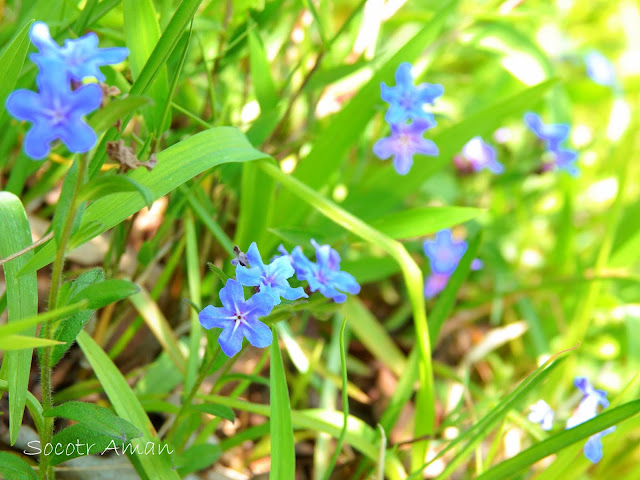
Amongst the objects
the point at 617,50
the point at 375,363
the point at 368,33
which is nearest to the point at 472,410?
the point at 375,363

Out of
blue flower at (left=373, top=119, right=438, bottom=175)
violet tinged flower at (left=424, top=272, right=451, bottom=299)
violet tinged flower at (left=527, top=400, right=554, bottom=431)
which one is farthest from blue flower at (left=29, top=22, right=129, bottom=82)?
violet tinged flower at (left=424, top=272, right=451, bottom=299)

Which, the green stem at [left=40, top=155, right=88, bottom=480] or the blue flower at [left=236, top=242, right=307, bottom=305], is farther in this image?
the blue flower at [left=236, top=242, right=307, bottom=305]

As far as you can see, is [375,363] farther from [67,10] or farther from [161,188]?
[67,10]

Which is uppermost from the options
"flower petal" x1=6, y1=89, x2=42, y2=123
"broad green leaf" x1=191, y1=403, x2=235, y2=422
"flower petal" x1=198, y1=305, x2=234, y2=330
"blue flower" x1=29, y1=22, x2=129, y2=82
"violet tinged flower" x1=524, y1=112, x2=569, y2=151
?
"blue flower" x1=29, y1=22, x2=129, y2=82

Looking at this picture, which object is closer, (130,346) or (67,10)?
(67,10)

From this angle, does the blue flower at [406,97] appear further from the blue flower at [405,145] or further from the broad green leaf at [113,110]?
the broad green leaf at [113,110]

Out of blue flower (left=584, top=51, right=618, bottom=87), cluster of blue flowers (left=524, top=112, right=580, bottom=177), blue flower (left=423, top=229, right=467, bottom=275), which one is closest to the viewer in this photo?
blue flower (left=423, top=229, right=467, bottom=275)

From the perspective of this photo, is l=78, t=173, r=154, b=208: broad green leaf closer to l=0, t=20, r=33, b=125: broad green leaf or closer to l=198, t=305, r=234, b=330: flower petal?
l=198, t=305, r=234, b=330: flower petal

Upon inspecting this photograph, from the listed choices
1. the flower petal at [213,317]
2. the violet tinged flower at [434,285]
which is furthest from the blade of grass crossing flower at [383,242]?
the violet tinged flower at [434,285]
